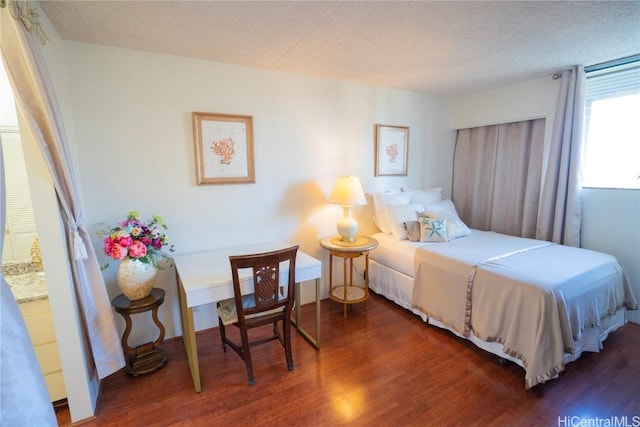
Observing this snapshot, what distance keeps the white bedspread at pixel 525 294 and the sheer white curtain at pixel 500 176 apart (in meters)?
0.72

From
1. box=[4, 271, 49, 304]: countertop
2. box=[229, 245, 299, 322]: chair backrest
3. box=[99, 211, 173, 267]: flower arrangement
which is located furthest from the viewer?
box=[99, 211, 173, 267]: flower arrangement

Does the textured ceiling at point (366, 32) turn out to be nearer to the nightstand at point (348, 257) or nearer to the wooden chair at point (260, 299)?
the wooden chair at point (260, 299)

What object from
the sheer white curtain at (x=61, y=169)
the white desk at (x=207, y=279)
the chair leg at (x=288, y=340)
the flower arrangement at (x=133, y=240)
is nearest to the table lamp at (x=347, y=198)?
the white desk at (x=207, y=279)

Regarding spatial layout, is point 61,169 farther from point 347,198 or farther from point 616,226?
point 616,226

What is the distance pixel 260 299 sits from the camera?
1.87m

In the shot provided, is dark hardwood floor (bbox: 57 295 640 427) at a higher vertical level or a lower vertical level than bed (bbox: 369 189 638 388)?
lower

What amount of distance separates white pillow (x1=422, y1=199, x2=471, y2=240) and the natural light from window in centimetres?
121

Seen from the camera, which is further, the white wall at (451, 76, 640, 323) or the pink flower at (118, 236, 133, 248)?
the white wall at (451, 76, 640, 323)

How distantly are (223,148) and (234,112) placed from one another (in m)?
0.33

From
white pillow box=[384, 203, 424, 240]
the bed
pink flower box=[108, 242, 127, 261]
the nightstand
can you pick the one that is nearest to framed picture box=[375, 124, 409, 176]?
white pillow box=[384, 203, 424, 240]

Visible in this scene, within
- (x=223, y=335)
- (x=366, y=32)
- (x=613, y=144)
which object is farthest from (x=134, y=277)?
(x=613, y=144)

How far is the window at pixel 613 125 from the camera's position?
2523 mm

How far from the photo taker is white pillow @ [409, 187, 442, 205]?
3.40m

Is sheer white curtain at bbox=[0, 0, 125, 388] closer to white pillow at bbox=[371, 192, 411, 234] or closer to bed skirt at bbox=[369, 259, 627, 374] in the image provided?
bed skirt at bbox=[369, 259, 627, 374]
